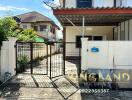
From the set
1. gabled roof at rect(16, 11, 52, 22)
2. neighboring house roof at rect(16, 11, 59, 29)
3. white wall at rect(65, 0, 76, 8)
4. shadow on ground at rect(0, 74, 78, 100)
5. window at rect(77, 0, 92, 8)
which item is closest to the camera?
shadow on ground at rect(0, 74, 78, 100)

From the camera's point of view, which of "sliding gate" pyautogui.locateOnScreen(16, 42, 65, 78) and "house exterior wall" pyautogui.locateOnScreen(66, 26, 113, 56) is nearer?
"sliding gate" pyautogui.locateOnScreen(16, 42, 65, 78)

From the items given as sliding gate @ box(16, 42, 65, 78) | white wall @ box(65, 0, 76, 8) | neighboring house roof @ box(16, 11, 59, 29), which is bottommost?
sliding gate @ box(16, 42, 65, 78)

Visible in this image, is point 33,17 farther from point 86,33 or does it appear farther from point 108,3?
point 108,3

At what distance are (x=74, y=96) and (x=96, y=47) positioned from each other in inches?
111

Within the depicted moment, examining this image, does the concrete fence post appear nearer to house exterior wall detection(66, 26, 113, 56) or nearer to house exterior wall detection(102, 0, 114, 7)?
house exterior wall detection(66, 26, 113, 56)

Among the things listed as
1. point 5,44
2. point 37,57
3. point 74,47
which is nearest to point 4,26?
point 5,44

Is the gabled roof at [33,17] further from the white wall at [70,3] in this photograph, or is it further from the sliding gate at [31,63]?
the white wall at [70,3]

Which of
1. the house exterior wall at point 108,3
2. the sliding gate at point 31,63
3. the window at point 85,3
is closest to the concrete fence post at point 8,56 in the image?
the sliding gate at point 31,63

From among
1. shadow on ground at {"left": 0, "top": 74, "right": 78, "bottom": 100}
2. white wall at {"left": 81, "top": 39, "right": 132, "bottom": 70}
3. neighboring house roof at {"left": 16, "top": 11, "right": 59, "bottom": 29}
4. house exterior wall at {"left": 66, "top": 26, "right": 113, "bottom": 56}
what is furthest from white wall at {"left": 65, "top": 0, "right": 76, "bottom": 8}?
neighboring house roof at {"left": 16, "top": 11, "right": 59, "bottom": 29}

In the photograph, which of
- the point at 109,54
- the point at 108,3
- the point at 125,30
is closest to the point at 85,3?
the point at 108,3

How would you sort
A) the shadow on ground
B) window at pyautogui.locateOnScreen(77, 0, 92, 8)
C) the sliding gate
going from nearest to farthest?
1. the shadow on ground
2. the sliding gate
3. window at pyautogui.locateOnScreen(77, 0, 92, 8)

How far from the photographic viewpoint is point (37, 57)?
22781mm

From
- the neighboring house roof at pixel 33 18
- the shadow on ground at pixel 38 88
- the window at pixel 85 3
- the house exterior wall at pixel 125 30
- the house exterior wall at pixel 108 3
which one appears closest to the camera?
the shadow on ground at pixel 38 88

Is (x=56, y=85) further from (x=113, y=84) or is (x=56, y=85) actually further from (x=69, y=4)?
(x=69, y=4)
